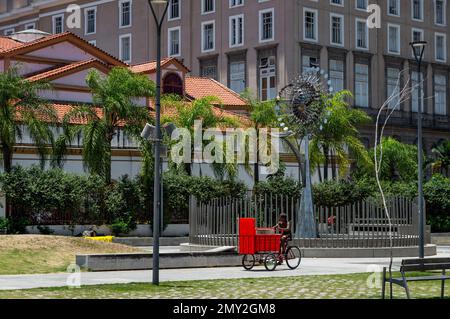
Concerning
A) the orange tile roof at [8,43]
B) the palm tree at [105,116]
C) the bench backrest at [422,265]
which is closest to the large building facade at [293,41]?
the orange tile roof at [8,43]

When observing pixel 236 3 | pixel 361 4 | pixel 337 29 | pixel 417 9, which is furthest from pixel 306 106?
pixel 417 9

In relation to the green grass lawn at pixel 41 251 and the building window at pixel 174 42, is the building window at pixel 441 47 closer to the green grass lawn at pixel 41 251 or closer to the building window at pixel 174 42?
the building window at pixel 174 42

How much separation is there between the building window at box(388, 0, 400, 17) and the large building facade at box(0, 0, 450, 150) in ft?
0.15

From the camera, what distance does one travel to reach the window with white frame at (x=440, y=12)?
82438 mm

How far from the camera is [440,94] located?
82.6 meters

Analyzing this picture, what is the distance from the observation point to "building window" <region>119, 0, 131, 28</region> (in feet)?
263

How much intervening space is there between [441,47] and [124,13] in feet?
84.2

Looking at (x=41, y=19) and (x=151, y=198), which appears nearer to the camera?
(x=151, y=198)

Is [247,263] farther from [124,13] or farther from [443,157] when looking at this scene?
[124,13]
